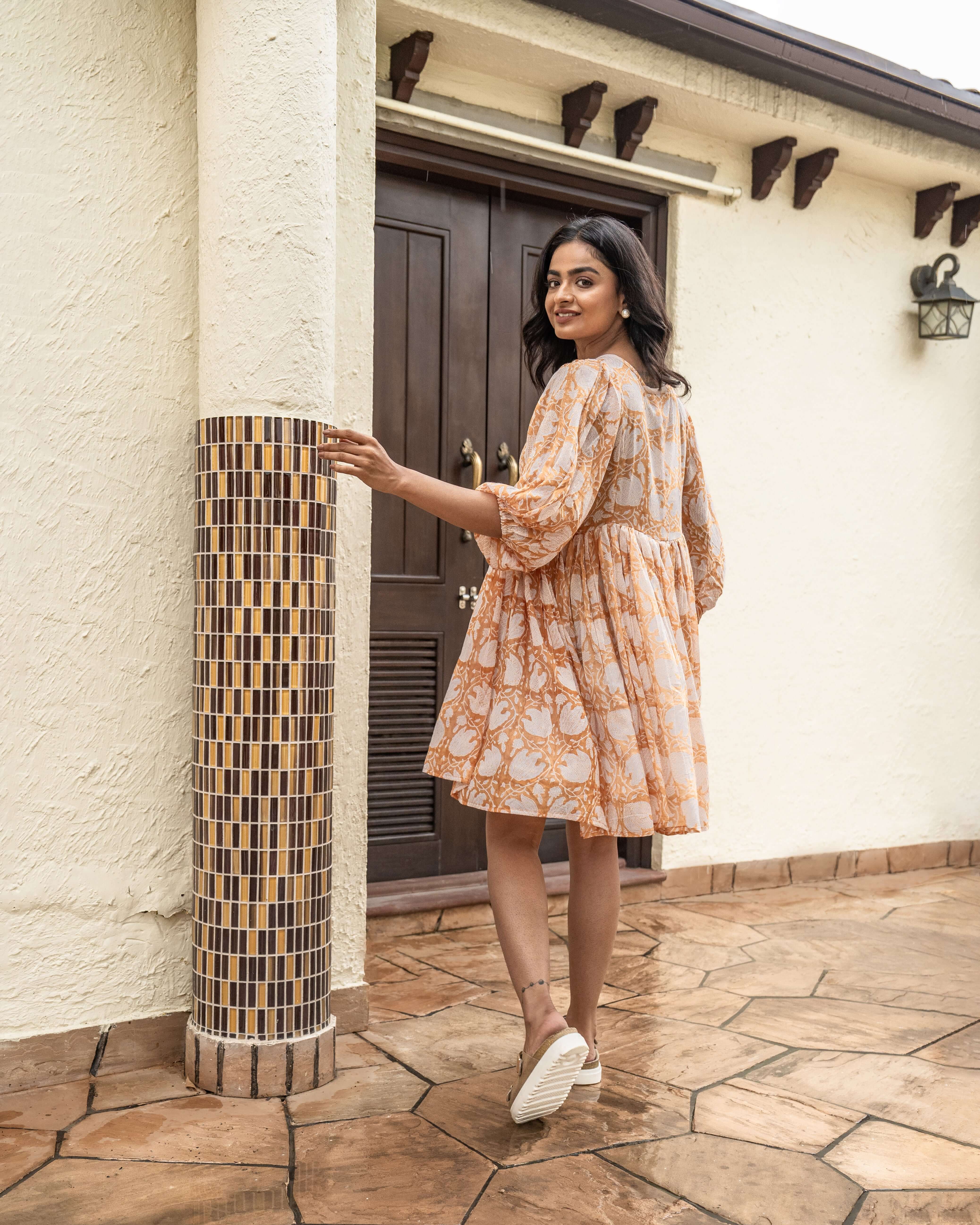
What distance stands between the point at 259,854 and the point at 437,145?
2.56 meters

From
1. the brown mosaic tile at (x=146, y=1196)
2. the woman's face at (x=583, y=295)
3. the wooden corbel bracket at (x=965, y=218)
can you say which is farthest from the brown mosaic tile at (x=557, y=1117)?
the wooden corbel bracket at (x=965, y=218)

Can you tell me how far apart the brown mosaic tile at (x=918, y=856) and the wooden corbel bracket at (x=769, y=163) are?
2.83m

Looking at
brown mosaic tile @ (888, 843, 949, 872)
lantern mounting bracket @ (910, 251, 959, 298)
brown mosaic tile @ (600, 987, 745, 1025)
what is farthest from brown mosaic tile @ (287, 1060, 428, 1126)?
lantern mounting bracket @ (910, 251, 959, 298)

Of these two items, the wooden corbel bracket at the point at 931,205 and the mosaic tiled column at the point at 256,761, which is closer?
the mosaic tiled column at the point at 256,761

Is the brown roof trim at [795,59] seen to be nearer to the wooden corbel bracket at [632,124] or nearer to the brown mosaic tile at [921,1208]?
the wooden corbel bracket at [632,124]

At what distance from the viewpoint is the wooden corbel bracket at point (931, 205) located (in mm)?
4891

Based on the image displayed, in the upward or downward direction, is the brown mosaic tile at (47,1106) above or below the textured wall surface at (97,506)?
below

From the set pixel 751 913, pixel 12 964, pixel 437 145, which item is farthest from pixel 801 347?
pixel 12 964

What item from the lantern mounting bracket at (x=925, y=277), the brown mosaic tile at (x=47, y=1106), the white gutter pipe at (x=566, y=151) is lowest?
the brown mosaic tile at (x=47, y=1106)

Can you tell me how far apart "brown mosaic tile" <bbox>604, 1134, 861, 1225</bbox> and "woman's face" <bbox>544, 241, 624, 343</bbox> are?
1613 millimetres

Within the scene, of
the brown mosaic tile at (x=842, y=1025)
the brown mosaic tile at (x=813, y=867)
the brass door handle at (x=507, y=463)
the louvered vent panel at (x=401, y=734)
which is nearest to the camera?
the brown mosaic tile at (x=842, y=1025)

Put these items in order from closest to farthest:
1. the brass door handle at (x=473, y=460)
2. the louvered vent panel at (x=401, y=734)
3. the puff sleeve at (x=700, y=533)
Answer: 1. the puff sleeve at (x=700, y=533)
2. the louvered vent panel at (x=401, y=734)
3. the brass door handle at (x=473, y=460)

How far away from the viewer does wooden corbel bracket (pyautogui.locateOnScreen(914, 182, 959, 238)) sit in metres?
4.89

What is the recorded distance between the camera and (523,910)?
2285 millimetres
